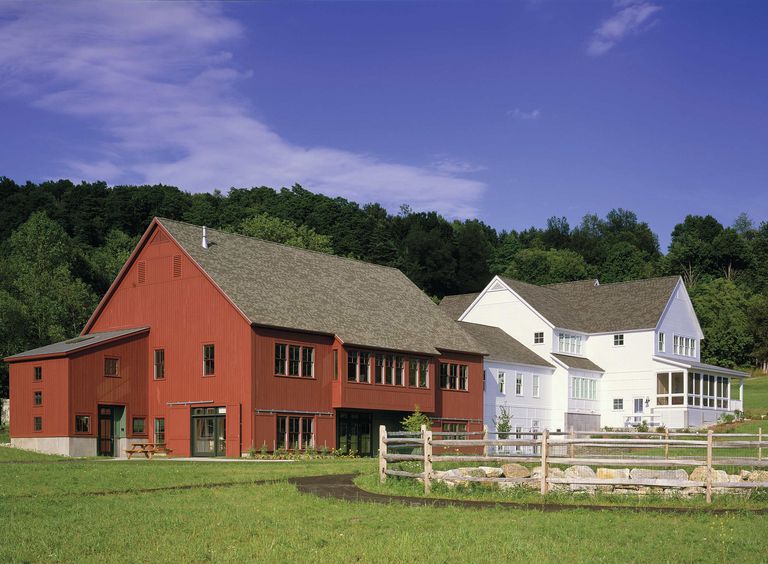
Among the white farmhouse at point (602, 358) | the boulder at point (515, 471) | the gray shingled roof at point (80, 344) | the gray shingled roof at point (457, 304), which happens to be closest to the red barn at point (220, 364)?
the gray shingled roof at point (80, 344)

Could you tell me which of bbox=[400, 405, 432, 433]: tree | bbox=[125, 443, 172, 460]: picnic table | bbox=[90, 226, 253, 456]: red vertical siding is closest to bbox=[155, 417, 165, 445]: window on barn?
bbox=[90, 226, 253, 456]: red vertical siding

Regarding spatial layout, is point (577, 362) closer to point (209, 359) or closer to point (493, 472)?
point (209, 359)

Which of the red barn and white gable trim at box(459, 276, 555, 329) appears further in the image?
white gable trim at box(459, 276, 555, 329)

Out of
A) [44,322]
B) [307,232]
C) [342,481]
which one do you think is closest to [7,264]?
[44,322]

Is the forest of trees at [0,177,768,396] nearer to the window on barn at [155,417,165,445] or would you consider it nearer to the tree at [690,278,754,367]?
the tree at [690,278,754,367]

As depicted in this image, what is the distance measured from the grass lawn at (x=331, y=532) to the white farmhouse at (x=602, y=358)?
1841 inches

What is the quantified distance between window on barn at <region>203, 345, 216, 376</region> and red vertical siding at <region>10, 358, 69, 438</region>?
7015 mm

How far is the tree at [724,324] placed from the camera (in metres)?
111

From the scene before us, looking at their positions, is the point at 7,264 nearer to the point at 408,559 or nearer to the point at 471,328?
the point at 471,328

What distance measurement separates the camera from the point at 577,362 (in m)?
74.8

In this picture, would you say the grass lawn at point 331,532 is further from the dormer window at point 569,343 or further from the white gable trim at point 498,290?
the dormer window at point 569,343

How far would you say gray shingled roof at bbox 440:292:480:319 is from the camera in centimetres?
8506

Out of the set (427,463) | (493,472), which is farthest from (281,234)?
(427,463)

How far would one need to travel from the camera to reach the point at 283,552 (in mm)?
16312
